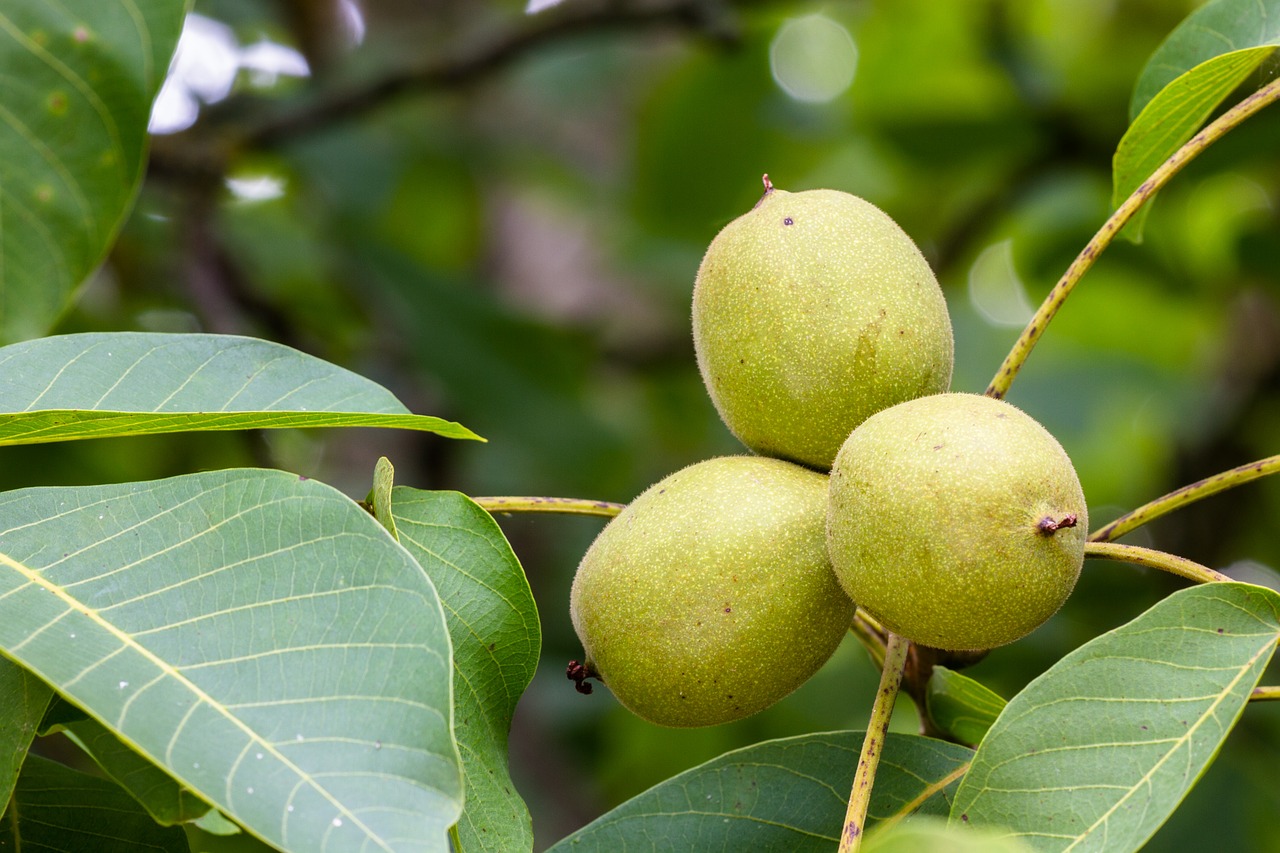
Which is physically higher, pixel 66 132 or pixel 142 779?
pixel 66 132

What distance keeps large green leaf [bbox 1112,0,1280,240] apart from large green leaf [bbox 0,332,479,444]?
0.64 m

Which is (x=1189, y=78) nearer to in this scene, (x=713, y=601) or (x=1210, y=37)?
(x=1210, y=37)

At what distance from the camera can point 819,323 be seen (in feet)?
3.40

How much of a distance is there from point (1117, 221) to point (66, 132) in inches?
44.1

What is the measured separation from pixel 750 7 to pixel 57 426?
2.36 metres

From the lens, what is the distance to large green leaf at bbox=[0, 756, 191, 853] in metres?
1.00

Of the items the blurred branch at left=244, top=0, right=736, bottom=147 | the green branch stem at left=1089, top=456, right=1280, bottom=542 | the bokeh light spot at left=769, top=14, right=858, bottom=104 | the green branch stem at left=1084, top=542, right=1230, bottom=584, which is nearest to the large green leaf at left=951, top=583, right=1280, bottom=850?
the green branch stem at left=1084, top=542, right=1230, bottom=584

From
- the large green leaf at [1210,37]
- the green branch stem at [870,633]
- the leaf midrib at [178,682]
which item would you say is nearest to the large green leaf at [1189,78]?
the large green leaf at [1210,37]

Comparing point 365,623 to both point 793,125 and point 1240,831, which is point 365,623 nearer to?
point 1240,831

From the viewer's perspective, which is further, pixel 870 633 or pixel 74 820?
pixel 870 633

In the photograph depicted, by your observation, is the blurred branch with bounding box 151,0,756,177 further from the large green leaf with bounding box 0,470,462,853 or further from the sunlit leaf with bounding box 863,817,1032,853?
the sunlit leaf with bounding box 863,817,1032,853

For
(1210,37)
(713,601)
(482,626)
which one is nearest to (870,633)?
(713,601)

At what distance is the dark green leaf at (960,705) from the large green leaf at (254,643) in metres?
0.51

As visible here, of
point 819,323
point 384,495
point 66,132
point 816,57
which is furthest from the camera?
point 816,57
